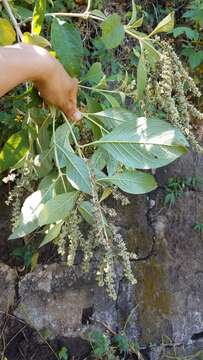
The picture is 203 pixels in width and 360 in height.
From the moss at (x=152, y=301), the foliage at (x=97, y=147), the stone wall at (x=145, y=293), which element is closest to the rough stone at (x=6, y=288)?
the stone wall at (x=145, y=293)

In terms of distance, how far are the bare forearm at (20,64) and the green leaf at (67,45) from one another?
0.13 meters

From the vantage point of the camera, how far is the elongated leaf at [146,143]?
2.51 feet

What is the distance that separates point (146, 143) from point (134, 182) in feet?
0.26

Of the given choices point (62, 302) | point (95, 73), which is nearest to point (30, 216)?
point (95, 73)

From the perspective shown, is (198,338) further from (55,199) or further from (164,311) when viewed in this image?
(55,199)

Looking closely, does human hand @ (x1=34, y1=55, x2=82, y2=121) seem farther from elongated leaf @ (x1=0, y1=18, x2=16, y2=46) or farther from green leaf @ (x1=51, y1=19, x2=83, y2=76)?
elongated leaf @ (x1=0, y1=18, x2=16, y2=46)

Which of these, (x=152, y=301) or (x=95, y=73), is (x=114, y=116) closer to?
(x=95, y=73)

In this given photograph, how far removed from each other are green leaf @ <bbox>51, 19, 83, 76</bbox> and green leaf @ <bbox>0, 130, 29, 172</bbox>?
181 millimetres

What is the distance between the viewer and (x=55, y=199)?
0.78 metres

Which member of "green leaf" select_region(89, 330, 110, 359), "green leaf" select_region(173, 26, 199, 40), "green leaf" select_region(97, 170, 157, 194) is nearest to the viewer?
→ "green leaf" select_region(97, 170, 157, 194)

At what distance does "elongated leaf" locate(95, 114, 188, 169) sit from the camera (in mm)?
766

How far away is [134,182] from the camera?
32.5 inches

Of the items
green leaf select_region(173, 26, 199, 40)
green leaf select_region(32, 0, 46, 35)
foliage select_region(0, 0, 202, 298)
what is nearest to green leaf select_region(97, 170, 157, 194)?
foliage select_region(0, 0, 202, 298)

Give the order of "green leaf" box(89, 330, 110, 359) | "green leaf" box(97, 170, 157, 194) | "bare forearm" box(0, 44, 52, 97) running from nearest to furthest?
"bare forearm" box(0, 44, 52, 97) < "green leaf" box(97, 170, 157, 194) < "green leaf" box(89, 330, 110, 359)
